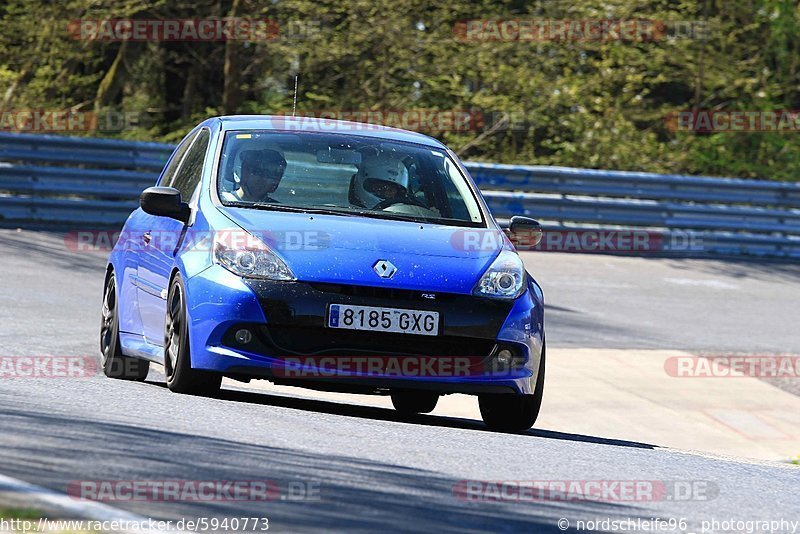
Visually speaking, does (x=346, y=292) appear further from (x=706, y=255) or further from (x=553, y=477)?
(x=706, y=255)

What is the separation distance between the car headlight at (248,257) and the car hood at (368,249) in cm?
4

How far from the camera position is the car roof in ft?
29.7

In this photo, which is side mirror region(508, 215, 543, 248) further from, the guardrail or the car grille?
the guardrail

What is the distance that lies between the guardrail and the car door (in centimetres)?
967

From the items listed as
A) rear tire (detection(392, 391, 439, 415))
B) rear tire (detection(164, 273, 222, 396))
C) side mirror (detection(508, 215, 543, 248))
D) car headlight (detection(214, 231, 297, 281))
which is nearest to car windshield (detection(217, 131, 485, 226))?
side mirror (detection(508, 215, 543, 248))

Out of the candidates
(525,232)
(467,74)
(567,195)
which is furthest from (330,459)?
(467,74)

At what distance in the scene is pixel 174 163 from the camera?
9719mm

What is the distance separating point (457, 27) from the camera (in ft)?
79.7

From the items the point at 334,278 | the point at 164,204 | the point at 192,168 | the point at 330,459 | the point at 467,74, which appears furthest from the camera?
the point at 467,74

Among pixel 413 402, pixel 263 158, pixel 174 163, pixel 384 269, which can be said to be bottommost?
pixel 413 402

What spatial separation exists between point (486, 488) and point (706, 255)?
53.2 feet

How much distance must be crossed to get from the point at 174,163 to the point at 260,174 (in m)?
1.29

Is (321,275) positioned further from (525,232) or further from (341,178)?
(525,232)

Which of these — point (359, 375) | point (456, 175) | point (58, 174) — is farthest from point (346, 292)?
point (58, 174)
